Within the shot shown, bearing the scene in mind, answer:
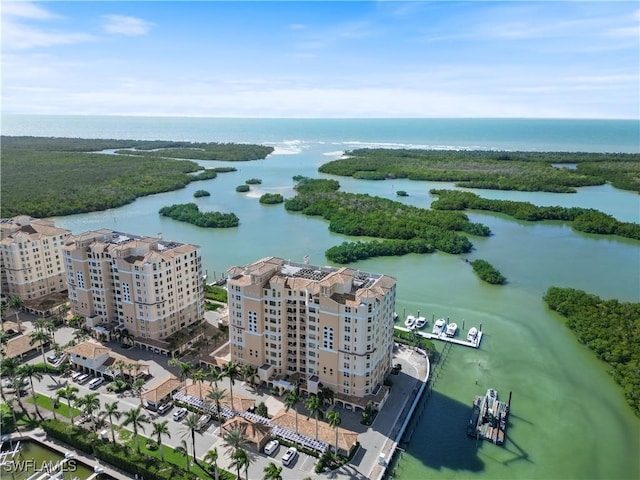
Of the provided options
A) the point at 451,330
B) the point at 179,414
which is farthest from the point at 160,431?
the point at 451,330

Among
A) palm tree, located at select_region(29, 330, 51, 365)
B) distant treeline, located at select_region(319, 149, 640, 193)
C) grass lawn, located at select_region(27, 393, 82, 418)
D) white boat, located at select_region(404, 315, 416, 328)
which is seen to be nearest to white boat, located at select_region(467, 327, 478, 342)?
white boat, located at select_region(404, 315, 416, 328)

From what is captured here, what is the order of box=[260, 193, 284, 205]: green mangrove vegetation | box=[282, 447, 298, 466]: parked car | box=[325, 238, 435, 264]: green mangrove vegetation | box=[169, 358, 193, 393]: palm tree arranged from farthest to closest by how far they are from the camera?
box=[260, 193, 284, 205]: green mangrove vegetation → box=[325, 238, 435, 264]: green mangrove vegetation → box=[169, 358, 193, 393]: palm tree → box=[282, 447, 298, 466]: parked car

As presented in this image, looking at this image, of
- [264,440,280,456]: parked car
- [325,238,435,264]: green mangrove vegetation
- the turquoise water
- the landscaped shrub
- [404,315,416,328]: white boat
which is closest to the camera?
the landscaped shrub

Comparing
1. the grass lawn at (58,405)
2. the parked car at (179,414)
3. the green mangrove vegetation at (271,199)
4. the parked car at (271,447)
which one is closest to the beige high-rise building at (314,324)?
the parked car at (271,447)

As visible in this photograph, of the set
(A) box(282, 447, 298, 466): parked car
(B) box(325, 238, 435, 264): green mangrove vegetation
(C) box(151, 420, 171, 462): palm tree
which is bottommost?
(A) box(282, 447, 298, 466): parked car

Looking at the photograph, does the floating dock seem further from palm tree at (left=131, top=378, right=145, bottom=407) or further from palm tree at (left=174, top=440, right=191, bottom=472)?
palm tree at (left=131, top=378, right=145, bottom=407)

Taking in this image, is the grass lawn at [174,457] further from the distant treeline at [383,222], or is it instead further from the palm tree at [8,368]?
the distant treeline at [383,222]

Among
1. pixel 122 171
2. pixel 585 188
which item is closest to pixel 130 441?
pixel 122 171
